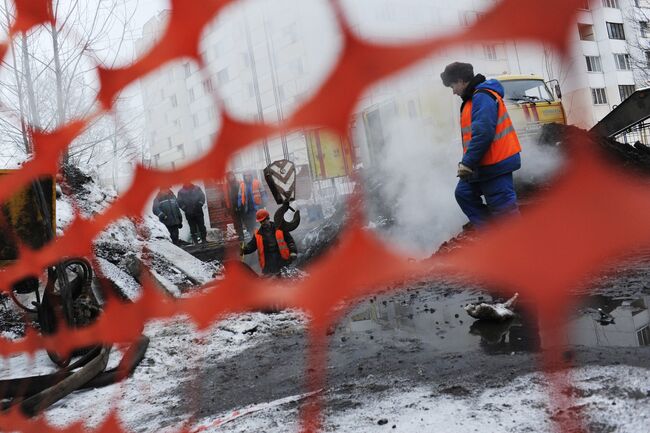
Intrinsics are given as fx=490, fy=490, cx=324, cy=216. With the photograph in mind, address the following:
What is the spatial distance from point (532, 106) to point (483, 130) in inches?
229

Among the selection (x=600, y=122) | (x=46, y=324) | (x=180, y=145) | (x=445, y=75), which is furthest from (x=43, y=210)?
(x=600, y=122)

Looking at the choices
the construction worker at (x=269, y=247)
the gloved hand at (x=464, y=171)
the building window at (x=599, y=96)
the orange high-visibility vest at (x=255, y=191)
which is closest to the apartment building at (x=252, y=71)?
the orange high-visibility vest at (x=255, y=191)

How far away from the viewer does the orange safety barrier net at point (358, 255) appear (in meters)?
2.22

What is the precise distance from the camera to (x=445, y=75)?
10.1ft

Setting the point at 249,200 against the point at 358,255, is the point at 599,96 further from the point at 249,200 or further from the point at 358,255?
the point at 249,200

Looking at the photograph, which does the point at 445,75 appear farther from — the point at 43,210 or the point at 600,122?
the point at 600,122

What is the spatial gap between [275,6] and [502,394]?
4.71 m

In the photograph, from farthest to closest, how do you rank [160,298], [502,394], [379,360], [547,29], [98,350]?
1. [160,298]
2. [98,350]
3. [379,360]
4. [547,29]
5. [502,394]

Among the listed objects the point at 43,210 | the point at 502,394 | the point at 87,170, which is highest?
the point at 87,170

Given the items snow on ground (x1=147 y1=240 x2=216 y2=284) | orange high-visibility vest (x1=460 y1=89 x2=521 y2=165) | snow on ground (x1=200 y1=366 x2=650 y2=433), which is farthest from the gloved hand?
snow on ground (x1=147 y1=240 x2=216 y2=284)

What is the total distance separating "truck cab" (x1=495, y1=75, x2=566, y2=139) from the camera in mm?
7633

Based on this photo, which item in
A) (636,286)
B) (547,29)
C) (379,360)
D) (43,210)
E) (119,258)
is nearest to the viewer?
(547,29)

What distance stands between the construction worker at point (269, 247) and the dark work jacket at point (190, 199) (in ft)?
13.0

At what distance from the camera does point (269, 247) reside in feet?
17.6
